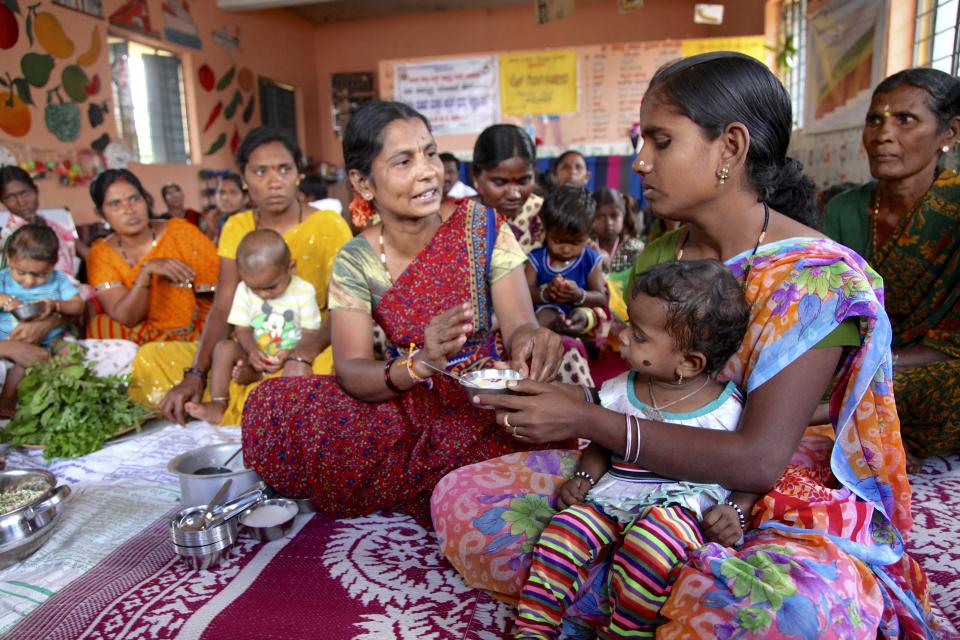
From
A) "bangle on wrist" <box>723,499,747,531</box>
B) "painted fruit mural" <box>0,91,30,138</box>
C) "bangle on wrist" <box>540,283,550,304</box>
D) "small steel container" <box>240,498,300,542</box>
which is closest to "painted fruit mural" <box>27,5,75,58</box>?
"painted fruit mural" <box>0,91,30,138</box>

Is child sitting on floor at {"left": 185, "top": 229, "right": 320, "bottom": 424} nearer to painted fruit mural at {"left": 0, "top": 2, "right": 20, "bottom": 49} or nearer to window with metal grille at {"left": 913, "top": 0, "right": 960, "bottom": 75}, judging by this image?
window with metal grille at {"left": 913, "top": 0, "right": 960, "bottom": 75}

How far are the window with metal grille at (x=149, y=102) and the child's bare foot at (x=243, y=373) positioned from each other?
5019 mm

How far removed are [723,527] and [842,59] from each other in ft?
18.8

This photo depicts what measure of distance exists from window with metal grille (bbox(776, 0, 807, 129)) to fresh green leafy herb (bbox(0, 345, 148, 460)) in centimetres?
708

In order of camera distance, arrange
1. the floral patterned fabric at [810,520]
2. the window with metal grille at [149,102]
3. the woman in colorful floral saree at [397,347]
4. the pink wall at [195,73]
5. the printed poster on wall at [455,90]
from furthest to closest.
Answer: the printed poster on wall at [455,90]
the window with metal grille at [149,102]
the pink wall at [195,73]
the woman in colorful floral saree at [397,347]
the floral patterned fabric at [810,520]

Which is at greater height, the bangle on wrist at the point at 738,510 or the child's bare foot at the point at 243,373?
the bangle on wrist at the point at 738,510

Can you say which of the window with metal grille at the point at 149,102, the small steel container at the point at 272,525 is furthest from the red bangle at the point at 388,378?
the window with metal grille at the point at 149,102

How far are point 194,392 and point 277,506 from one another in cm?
128

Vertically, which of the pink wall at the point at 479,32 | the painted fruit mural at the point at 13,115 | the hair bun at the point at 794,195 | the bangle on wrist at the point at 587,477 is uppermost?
the pink wall at the point at 479,32

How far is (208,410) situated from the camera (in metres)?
3.23

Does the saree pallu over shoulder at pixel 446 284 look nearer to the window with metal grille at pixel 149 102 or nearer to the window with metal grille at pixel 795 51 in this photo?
the window with metal grille at pixel 149 102

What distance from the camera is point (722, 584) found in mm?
1206

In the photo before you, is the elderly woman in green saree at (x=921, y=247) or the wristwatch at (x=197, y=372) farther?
the wristwatch at (x=197, y=372)

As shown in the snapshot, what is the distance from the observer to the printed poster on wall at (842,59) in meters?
5.00
